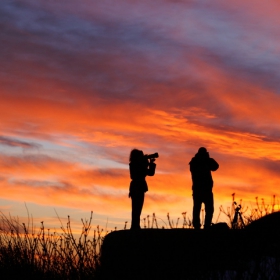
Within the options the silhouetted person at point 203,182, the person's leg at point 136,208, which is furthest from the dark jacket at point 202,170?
the person's leg at point 136,208

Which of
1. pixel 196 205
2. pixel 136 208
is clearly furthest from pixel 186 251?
pixel 136 208

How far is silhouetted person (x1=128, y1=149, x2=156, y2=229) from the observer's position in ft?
51.4

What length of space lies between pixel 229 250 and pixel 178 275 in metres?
1.04

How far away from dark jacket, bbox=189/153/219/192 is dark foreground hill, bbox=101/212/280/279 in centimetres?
309

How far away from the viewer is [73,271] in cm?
1261

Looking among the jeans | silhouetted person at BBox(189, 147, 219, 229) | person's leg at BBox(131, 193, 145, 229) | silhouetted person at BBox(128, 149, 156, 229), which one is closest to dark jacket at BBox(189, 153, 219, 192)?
silhouetted person at BBox(189, 147, 219, 229)

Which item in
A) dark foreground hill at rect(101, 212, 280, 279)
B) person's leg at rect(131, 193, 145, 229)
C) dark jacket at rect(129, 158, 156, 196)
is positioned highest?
dark jacket at rect(129, 158, 156, 196)

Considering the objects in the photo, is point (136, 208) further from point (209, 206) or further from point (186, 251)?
point (186, 251)

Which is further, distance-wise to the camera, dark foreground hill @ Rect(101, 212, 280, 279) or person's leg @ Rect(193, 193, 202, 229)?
person's leg @ Rect(193, 193, 202, 229)

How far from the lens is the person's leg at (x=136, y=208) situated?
16.0 metres

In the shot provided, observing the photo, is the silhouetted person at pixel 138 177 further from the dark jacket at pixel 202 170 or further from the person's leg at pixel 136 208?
the dark jacket at pixel 202 170

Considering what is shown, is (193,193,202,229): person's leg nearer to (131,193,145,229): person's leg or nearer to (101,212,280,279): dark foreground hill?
(131,193,145,229): person's leg

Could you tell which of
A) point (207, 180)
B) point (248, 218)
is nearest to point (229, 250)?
point (248, 218)

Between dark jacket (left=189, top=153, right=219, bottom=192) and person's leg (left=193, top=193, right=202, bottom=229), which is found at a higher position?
dark jacket (left=189, top=153, right=219, bottom=192)
